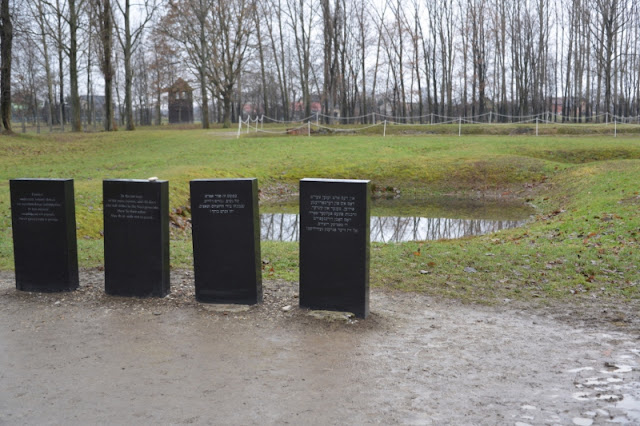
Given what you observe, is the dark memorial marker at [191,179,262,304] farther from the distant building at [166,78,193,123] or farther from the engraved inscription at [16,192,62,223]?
the distant building at [166,78,193,123]

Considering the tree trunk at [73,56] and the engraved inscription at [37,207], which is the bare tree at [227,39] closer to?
the tree trunk at [73,56]

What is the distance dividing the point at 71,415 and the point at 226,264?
2758 millimetres

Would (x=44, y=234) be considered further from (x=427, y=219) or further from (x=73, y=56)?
(x=73, y=56)

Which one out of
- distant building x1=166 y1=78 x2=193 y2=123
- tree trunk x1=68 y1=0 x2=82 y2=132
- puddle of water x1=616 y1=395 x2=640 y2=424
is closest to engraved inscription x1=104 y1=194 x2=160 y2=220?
puddle of water x1=616 y1=395 x2=640 y2=424

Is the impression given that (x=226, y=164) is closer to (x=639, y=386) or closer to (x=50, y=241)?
(x=50, y=241)

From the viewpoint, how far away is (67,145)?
30.5 metres

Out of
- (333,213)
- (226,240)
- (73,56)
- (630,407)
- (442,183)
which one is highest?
(73,56)

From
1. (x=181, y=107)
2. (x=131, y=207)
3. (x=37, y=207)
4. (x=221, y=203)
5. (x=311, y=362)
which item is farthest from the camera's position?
(x=181, y=107)

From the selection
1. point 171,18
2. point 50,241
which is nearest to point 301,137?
point 171,18

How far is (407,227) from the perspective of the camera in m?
15.1

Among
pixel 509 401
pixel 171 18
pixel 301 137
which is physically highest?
pixel 171 18

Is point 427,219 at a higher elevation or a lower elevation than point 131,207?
lower

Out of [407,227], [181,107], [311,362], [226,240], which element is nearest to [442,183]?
[407,227]

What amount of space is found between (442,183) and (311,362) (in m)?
16.9
